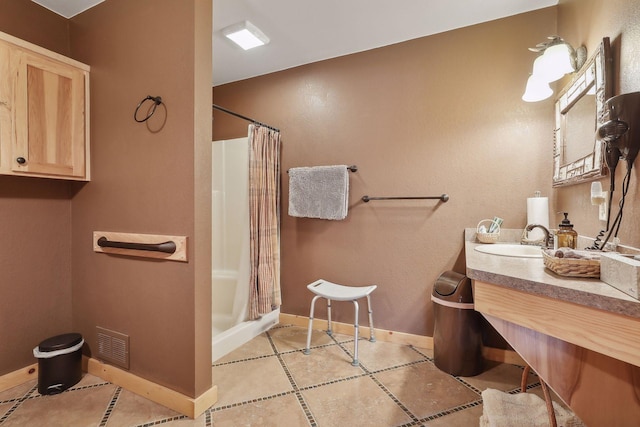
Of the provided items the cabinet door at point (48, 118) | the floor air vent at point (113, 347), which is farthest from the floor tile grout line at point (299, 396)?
the cabinet door at point (48, 118)

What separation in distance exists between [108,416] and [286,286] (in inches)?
58.1

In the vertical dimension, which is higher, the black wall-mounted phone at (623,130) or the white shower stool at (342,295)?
the black wall-mounted phone at (623,130)

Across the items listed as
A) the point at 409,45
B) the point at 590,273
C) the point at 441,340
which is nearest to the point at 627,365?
the point at 590,273

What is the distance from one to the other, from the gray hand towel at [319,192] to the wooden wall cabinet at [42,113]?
1.40 m

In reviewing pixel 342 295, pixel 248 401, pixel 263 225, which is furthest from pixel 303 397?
pixel 263 225

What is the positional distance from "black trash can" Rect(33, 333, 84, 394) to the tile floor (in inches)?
2.0

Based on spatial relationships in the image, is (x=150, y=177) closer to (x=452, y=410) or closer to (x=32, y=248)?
(x=32, y=248)

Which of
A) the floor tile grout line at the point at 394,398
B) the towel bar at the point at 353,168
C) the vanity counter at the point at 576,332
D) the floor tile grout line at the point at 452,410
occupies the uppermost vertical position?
the towel bar at the point at 353,168

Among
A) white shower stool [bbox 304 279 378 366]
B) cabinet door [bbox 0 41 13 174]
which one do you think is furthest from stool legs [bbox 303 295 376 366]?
cabinet door [bbox 0 41 13 174]

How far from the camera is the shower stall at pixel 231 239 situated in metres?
2.39

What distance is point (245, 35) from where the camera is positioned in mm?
2123

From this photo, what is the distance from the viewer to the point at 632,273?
2.11 ft

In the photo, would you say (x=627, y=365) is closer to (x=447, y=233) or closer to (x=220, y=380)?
(x=447, y=233)

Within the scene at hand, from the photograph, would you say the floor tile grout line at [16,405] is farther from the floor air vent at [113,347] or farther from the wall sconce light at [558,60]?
the wall sconce light at [558,60]
